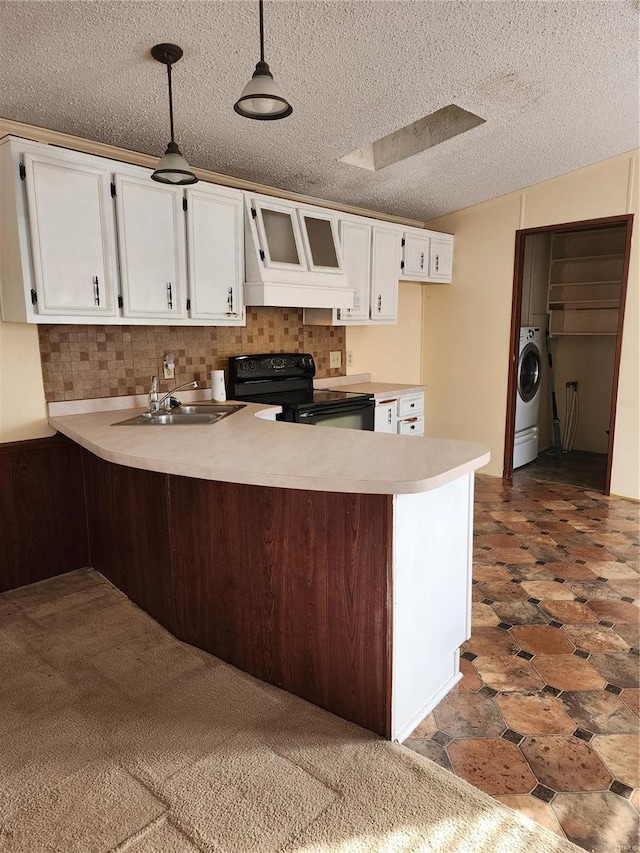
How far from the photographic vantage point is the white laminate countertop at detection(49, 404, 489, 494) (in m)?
1.63

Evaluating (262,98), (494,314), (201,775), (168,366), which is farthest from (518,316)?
(201,775)

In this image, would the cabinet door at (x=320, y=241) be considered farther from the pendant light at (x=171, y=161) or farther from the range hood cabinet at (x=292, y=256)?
the pendant light at (x=171, y=161)

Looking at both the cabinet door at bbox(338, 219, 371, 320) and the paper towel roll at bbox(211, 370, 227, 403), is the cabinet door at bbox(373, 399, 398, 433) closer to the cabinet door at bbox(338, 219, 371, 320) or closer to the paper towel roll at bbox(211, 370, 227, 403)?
the cabinet door at bbox(338, 219, 371, 320)

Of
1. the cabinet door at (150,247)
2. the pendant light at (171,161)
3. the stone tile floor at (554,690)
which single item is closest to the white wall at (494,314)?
the stone tile floor at (554,690)

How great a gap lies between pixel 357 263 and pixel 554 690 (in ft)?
10.3

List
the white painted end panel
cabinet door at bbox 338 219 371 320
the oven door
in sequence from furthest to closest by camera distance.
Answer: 1. cabinet door at bbox 338 219 371 320
2. the oven door
3. the white painted end panel

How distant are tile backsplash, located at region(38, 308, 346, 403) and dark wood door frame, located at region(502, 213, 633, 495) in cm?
200

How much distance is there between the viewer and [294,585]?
75.8 inches

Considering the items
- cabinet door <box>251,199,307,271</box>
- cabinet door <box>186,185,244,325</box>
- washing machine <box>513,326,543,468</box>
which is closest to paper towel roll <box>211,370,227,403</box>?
cabinet door <box>186,185,244,325</box>

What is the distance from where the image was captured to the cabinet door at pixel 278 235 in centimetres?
344

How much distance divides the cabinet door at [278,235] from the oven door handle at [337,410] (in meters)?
0.95

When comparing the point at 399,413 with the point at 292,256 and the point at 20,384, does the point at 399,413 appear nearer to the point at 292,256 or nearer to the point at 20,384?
the point at 292,256

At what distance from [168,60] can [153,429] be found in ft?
5.07

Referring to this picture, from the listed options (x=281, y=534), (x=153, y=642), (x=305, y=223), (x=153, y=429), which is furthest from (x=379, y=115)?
(x=153, y=642)
